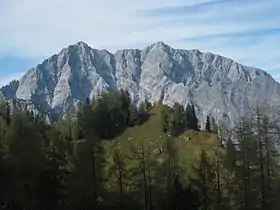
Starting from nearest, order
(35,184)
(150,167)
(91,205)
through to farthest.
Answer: (35,184)
(91,205)
(150,167)

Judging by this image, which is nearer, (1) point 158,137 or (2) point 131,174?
(2) point 131,174

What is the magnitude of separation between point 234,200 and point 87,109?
333 feet

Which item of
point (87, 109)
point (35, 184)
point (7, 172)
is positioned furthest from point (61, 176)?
point (87, 109)

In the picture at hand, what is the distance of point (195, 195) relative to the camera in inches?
3061

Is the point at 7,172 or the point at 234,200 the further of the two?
the point at 234,200

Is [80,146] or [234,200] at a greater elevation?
[80,146]

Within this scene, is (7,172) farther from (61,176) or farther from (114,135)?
(114,135)

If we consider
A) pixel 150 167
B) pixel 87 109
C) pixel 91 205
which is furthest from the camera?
pixel 87 109

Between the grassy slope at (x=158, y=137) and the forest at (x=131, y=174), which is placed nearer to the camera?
the forest at (x=131, y=174)

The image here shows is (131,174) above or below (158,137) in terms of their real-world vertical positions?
below

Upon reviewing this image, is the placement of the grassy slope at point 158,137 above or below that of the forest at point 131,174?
above

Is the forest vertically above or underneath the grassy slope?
underneath

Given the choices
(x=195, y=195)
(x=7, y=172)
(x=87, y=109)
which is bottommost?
(x=195, y=195)

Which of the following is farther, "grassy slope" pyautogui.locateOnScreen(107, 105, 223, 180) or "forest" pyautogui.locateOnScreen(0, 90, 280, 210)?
"grassy slope" pyautogui.locateOnScreen(107, 105, 223, 180)
